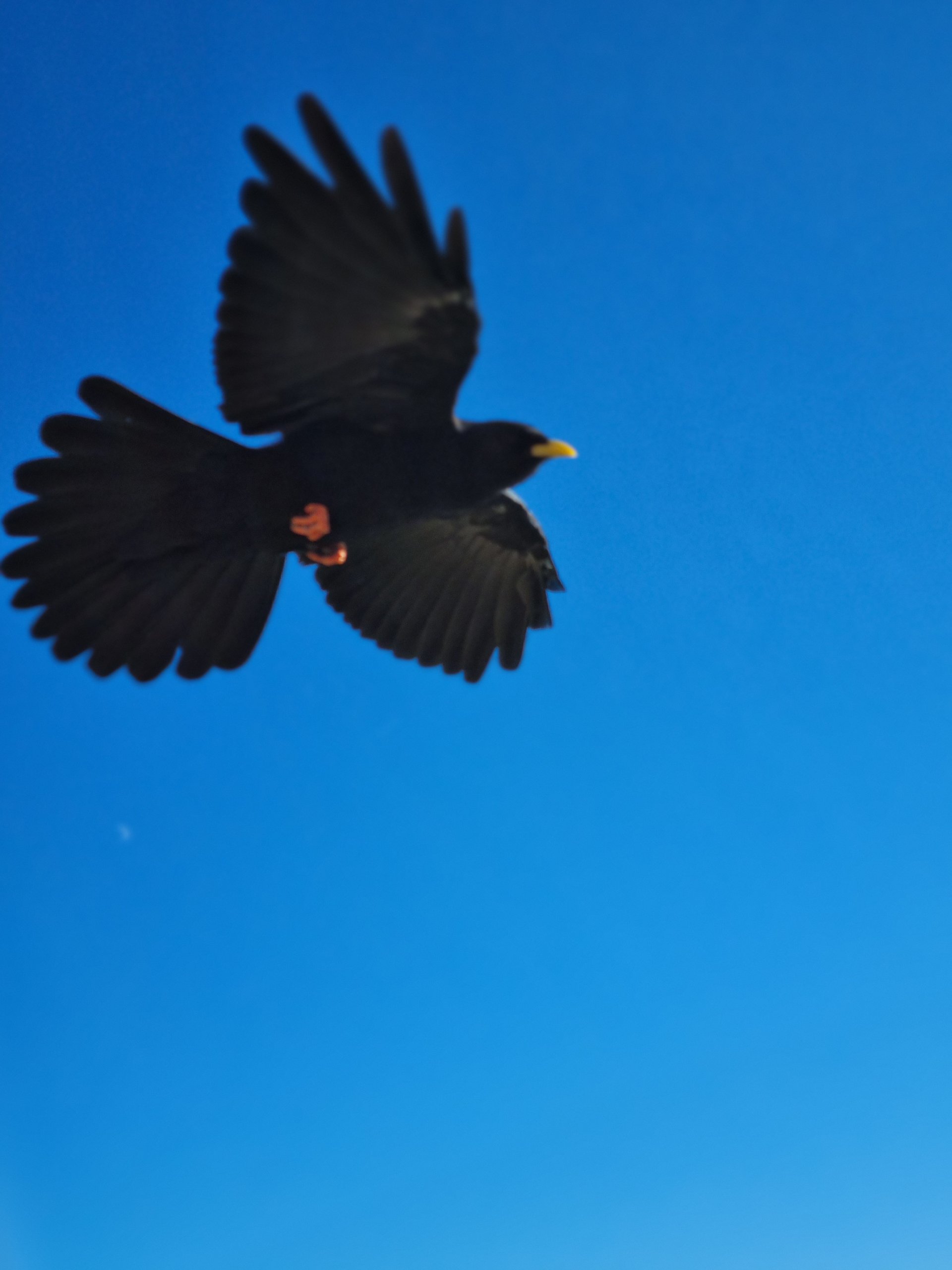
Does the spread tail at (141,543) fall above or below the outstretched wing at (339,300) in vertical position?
above

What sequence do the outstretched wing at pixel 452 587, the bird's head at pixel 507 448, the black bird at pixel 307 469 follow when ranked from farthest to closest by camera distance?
1. the outstretched wing at pixel 452 587
2. the bird's head at pixel 507 448
3. the black bird at pixel 307 469

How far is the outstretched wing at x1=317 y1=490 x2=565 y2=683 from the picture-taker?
7.23 m

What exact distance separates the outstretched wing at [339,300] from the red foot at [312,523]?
19.0 inches

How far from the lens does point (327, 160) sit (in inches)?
165

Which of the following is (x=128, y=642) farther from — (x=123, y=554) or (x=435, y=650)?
(x=435, y=650)

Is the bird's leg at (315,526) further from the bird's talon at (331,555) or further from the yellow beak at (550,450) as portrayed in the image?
the yellow beak at (550,450)

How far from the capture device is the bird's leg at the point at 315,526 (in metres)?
5.87

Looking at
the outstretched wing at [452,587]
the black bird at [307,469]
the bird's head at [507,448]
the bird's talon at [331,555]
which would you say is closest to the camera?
the black bird at [307,469]

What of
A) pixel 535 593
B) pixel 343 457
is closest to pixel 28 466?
pixel 343 457

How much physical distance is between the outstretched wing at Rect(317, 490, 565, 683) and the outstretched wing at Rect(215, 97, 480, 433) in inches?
66.7

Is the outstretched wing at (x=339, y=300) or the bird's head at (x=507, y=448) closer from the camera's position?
the outstretched wing at (x=339, y=300)

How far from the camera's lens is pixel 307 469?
18.8 feet

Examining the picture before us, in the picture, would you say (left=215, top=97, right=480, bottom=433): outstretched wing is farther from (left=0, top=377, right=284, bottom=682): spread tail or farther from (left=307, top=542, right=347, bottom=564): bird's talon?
(left=307, top=542, right=347, bottom=564): bird's talon

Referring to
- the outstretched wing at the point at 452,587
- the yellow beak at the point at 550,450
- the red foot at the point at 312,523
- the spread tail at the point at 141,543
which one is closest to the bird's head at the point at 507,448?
the yellow beak at the point at 550,450
